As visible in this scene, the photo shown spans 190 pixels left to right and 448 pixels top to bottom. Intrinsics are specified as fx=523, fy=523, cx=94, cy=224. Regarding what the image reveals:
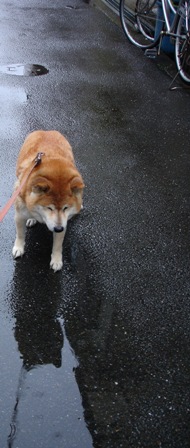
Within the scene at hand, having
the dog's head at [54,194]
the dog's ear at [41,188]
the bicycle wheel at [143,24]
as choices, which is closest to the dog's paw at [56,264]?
the dog's head at [54,194]

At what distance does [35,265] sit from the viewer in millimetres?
4266

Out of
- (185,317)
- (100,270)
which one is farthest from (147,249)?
(185,317)

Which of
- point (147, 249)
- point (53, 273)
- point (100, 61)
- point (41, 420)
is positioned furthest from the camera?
point (100, 61)

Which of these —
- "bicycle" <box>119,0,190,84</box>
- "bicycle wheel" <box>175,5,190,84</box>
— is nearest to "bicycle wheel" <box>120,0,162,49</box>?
"bicycle" <box>119,0,190,84</box>

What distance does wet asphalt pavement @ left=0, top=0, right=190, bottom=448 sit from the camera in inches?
Result: 124

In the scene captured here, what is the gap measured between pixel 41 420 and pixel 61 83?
19.5ft

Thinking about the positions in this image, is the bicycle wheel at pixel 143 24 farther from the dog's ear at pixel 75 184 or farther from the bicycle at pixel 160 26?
the dog's ear at pixel 75 184

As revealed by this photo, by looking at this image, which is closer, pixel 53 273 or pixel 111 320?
pixel 111 320

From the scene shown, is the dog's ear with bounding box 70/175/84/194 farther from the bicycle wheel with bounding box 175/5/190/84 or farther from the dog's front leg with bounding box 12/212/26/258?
the bicycle wheel with bounding box 175/5/190/84

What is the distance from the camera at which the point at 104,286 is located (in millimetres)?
4176

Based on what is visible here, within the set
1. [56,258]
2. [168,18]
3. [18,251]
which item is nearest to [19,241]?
[18,251]

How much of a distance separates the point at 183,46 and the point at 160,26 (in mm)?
1335

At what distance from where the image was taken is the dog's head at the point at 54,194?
362 cm

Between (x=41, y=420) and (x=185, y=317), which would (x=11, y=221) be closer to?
(x=185, y=317)
